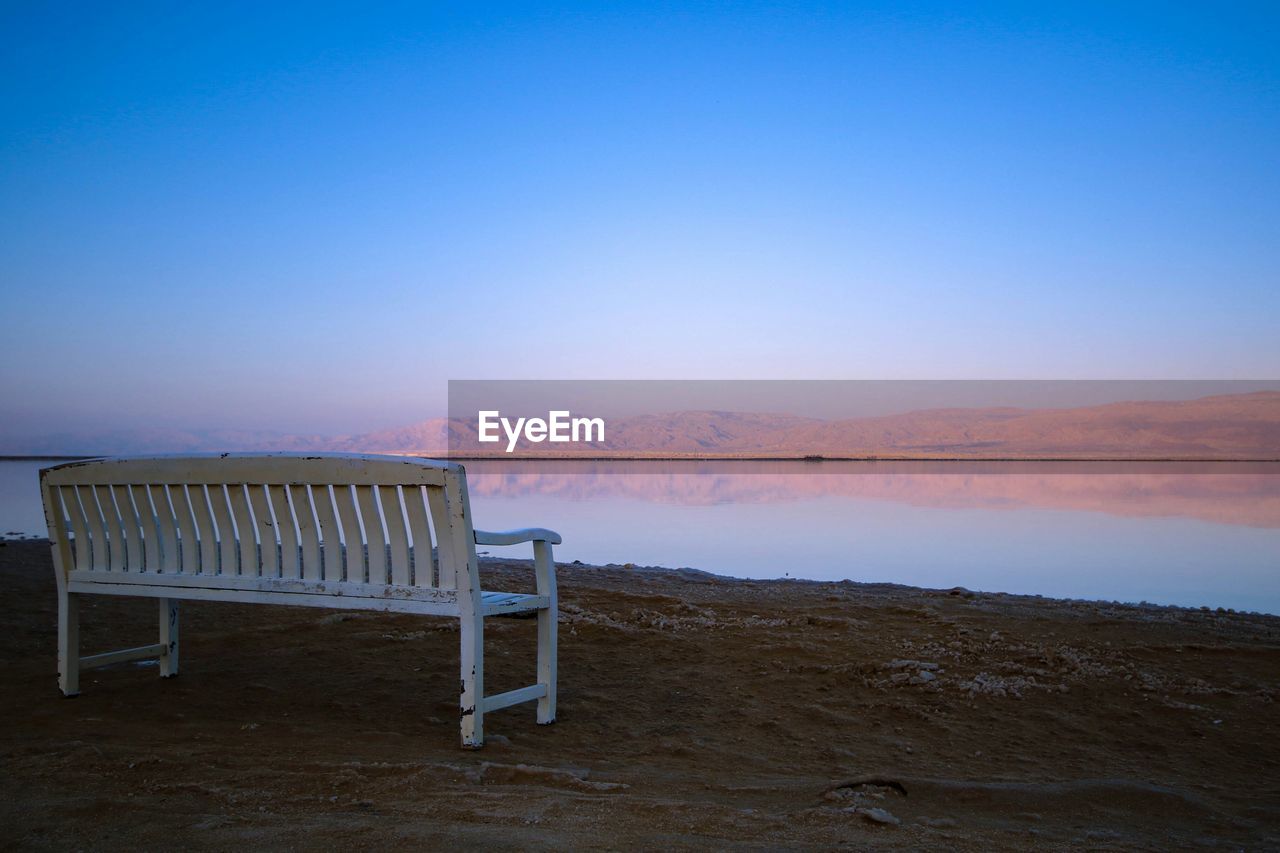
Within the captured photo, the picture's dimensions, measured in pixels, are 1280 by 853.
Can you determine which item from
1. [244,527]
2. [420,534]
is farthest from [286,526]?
[420,534]

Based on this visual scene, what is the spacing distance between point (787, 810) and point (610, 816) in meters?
0.63

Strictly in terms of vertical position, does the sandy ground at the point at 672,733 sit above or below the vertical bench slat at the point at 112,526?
below

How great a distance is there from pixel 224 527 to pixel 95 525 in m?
0.94

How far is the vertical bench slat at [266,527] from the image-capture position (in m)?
4.23

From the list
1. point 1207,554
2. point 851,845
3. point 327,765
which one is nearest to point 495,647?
point 327,765

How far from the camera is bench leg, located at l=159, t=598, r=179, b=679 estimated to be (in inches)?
206

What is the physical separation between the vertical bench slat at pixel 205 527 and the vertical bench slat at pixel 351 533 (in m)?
0.81

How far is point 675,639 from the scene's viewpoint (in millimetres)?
6258

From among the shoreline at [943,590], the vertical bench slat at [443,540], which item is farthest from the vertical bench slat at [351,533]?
A: the shoreline at [943,590]

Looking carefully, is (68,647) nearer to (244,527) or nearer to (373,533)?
(244,527)

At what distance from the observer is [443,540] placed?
381cm

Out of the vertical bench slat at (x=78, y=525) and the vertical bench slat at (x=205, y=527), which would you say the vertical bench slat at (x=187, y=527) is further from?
the vertical bench slat at (x=78, y=525)

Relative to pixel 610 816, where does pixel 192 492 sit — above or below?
above

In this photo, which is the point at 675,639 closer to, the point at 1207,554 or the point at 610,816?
A: the point at 610,816
